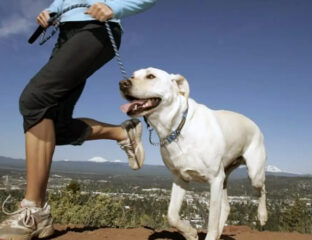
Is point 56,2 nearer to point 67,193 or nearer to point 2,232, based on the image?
point 2,232

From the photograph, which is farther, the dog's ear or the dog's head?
the dog's ear

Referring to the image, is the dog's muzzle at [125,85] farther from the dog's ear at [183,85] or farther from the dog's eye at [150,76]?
the dog's ear at [183,85]

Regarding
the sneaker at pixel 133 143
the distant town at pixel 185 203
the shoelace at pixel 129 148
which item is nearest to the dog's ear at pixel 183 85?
the sneaker at pixel 133 143

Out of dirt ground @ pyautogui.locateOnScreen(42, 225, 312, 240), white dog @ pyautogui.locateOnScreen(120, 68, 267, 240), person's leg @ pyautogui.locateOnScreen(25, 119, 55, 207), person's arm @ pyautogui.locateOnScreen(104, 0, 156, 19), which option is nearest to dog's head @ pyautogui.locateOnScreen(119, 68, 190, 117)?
white dog @ pyautogui.locateOnScreen(120, 68, 267, 240)

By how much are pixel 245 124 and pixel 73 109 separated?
241 centimetres

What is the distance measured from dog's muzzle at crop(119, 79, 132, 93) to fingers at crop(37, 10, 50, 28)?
104cm

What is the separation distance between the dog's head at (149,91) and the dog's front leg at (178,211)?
934mm

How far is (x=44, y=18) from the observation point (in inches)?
163

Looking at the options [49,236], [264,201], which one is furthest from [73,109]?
[264,201]

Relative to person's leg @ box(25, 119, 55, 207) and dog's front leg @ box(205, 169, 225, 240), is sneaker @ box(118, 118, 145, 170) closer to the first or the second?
dog's front leg @ box(205, 169, 225, 240)

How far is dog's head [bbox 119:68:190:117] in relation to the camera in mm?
3906

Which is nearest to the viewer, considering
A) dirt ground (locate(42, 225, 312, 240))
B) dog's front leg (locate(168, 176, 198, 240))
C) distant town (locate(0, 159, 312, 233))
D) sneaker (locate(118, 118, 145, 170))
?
dog's front leg (locate(168, 176, 198, 240))

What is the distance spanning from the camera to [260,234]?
5.58 meters

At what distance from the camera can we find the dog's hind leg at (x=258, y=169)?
5.40m
